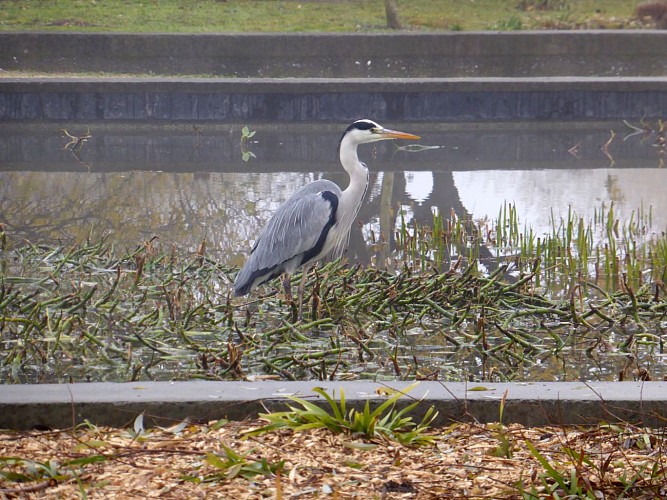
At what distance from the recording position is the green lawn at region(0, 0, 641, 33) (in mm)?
22266

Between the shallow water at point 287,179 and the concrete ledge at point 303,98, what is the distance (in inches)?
9.5

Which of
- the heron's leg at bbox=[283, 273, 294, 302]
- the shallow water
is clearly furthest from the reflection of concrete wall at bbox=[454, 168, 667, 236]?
the heron's leg at bbox=[283, 273, 294, 302]

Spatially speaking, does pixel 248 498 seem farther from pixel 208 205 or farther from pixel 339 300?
pixel 208 205

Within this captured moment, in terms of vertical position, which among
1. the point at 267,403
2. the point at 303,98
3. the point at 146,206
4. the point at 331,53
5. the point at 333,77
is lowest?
the point at 267,403

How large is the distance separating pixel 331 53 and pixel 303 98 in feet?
13.0

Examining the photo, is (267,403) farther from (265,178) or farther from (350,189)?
(265,178)

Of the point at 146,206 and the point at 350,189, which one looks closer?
the point at 350,189

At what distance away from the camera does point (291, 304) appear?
6.21m

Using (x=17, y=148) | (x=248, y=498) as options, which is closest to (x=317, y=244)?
(x=248, y=498)

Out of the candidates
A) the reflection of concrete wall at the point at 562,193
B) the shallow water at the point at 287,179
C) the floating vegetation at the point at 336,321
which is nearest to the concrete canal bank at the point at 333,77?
the shallow water at the point at 287,179

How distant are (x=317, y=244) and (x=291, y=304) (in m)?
0.39

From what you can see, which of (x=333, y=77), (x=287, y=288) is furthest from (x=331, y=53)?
(x=287, y=288)

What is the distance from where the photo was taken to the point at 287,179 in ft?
38.0

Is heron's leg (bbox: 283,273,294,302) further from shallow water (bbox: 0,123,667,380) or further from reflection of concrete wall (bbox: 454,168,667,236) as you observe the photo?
reflection of concrete wall (bbox: 454,168,667,236)
